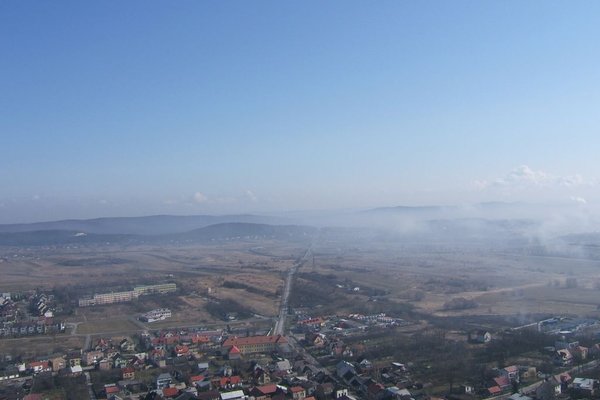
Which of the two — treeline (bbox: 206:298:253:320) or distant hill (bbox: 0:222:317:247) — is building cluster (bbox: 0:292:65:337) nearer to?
treeline (bbox: 206:298:253:320)

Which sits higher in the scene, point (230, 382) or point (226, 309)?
point (230, 382)

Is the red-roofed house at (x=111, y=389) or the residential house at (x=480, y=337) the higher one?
the residential house at (x=480, y=337)

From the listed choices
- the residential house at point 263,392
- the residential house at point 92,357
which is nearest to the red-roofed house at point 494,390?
the residential house at point 263,392

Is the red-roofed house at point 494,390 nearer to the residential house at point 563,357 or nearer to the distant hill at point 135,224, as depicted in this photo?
the residential house at point 563,357

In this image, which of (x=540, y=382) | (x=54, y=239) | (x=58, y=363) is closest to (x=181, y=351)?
(x=58, y=363)

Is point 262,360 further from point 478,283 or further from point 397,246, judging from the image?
point 397,246

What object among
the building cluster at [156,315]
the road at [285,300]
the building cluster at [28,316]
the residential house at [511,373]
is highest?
the residential house at [511,373]

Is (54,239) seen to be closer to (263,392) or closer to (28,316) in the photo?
(28,316)
